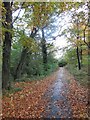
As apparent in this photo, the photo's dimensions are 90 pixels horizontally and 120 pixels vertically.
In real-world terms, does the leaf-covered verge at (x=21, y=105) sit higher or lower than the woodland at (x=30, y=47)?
lower

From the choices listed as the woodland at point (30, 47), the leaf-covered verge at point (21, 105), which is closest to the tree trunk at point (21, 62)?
the woodland at point (30, 47)

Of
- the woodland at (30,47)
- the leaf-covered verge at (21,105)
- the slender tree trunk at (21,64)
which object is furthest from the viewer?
the slender tree trunk at (21,64)

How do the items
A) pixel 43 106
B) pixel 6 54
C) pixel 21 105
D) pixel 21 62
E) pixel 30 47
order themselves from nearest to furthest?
pixel 43 106, pixel 21 105, pixel 6 54, pixel 30 47, pixel 21 62

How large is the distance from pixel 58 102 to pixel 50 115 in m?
0.97

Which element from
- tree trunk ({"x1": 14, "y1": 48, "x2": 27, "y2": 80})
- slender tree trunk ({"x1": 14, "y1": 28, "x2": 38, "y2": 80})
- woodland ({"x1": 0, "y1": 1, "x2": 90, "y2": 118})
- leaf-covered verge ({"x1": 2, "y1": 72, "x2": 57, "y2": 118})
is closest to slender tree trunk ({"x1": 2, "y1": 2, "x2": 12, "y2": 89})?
woodland ({"x1": 0, "y1": 1, "x2": 90, "y2": 118})

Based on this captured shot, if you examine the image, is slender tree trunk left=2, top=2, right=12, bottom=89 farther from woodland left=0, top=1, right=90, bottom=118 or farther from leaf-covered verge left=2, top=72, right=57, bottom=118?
leaf-covered verge left=2, top=72, right=57, bottom=118

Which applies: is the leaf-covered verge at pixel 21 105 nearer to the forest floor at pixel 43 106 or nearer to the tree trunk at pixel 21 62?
the forest floor at pixel 43 106

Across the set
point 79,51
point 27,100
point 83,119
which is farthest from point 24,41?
point 79,51

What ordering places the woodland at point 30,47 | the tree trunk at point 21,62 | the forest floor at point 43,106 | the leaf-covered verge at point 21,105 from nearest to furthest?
the forest floor at point 43,106 < the leaf-covered verge at point 21,105 < the woodland at point 30,47 < the tree trunk at point 21,62

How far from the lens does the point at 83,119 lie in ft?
13.6

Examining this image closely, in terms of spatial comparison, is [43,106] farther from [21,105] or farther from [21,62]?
[21,62]

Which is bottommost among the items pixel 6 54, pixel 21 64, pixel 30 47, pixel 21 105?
pixel 21 105

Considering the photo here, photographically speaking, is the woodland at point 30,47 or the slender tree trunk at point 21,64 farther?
the slender tree trunk at point 21,64

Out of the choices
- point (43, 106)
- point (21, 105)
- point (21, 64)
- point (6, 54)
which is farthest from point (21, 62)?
point (43, 106)
